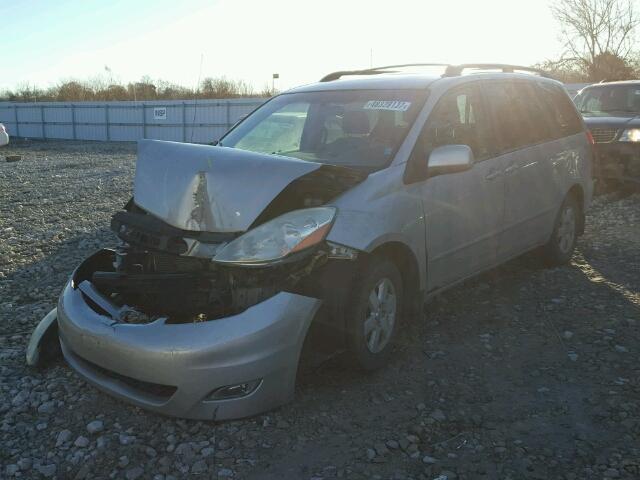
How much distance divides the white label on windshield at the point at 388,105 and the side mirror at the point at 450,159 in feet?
1.54

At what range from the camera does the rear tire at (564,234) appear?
5.84 m

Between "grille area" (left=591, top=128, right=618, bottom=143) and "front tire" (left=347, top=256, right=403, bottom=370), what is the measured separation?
795 centimetres

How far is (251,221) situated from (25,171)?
49.5 feet

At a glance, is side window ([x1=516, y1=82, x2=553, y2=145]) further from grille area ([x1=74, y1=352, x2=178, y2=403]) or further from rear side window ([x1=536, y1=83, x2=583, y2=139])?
grille area ([x1=74, y1=352, x2=178, y2=403])

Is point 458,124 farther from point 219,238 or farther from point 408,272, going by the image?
point 219,238

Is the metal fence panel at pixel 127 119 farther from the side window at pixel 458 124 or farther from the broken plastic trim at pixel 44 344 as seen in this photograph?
the broken plastic trim at pixel 44 344

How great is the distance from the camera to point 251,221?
3234 mm

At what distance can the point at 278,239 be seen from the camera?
10.4ft

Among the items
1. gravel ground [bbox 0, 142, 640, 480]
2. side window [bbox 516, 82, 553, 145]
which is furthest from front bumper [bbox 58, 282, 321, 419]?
side window [bbox 516, 82, 553, 145]

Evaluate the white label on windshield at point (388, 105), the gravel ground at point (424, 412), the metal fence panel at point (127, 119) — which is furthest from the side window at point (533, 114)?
the metal fence panel at point (127, 119)

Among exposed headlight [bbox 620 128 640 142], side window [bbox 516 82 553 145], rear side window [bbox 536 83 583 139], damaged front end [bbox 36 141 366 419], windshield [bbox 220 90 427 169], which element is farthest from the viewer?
exposed headlight [bbox 620 128 640 142]

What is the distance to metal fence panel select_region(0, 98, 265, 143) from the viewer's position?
26734mm

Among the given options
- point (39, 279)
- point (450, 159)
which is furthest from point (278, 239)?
point (39, 279)

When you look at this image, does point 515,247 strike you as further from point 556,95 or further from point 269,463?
point 269,463
